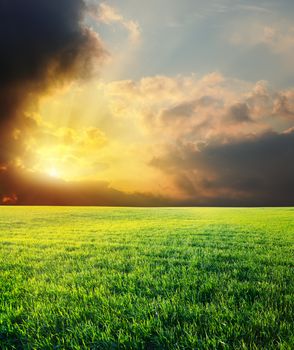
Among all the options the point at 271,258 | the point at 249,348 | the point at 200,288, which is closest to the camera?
the point at 249,348

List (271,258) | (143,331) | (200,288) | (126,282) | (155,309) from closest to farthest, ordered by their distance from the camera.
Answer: (143,331) → (155,309) → (200,288) → (126,282) → (271,258)

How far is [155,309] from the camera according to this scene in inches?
175

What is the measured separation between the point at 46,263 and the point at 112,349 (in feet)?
18.7

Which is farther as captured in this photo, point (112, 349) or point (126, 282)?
point (126, 282)

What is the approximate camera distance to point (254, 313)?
4.15 metres

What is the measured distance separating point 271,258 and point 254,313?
4817 mm

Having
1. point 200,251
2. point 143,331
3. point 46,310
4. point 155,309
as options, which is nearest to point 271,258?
point 200,251

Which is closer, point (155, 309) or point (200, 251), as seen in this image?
point (155, 309)

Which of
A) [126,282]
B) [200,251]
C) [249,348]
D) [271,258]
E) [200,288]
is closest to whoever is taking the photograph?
[249,348]

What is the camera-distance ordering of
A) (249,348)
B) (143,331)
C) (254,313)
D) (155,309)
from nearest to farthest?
(249,348)
(143,331)
(254,313)
(155,309)

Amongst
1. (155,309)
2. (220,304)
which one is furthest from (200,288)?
(155,309)

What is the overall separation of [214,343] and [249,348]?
428 millimetres

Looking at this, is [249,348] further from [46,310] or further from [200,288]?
[46,310]

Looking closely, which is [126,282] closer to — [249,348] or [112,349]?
[112,349]
